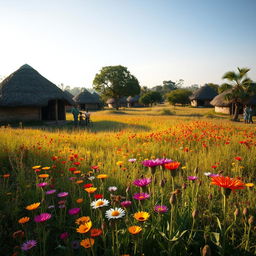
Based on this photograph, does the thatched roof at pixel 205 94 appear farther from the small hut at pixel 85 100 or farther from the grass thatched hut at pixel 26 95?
the grass thatched hut at pixel 26 95

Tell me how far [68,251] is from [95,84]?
36.9 metres

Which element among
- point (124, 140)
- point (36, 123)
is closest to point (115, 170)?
point (124, 140)

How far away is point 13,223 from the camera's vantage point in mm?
2211

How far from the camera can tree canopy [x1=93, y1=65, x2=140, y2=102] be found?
3550 cm

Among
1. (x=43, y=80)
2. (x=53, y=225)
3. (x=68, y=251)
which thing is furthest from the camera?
(x=43, y=80)

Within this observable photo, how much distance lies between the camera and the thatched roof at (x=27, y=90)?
15430 mm

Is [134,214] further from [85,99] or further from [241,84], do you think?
[85,99]

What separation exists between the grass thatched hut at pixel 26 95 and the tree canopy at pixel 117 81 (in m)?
18.2

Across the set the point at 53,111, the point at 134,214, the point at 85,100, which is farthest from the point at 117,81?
the point at 134,214

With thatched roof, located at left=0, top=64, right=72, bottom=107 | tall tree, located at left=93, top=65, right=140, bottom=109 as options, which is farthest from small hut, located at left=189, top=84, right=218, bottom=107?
thatched roof, located at left=0, top=64, right=72, bottom=107

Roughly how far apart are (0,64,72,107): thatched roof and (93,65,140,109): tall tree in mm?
18159

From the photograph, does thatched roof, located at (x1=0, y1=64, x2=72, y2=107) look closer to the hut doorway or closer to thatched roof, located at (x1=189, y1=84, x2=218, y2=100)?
the hut doorway

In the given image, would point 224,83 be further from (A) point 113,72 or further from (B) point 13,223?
(B) point 13,223

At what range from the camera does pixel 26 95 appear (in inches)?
624
